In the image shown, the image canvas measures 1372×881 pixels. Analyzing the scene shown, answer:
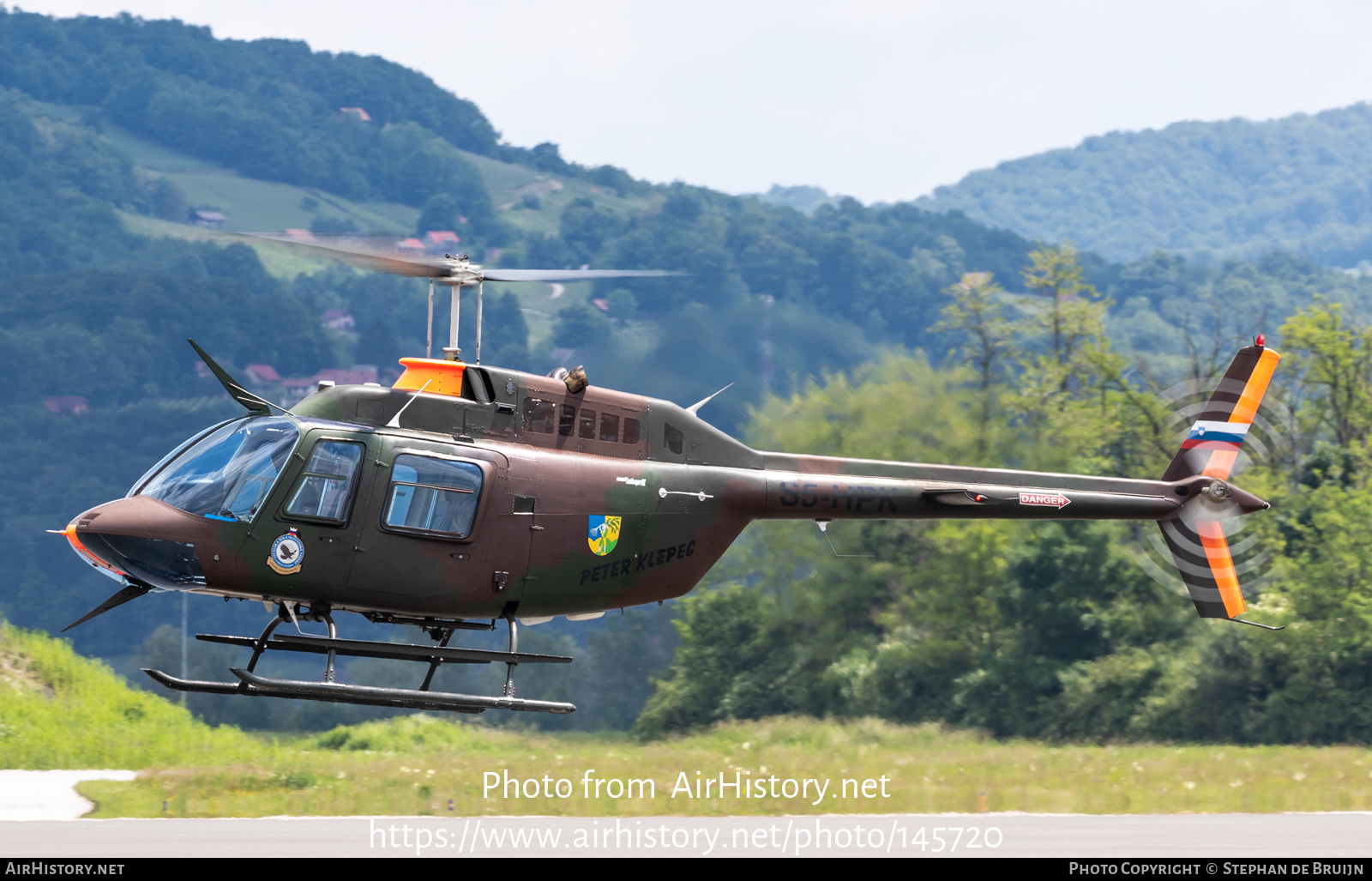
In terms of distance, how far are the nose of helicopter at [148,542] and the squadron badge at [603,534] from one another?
3.11 meters

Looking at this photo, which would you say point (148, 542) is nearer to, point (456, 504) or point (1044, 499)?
point (456, 504)

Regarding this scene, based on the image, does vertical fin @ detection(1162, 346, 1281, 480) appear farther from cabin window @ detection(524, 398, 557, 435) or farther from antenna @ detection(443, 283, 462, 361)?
antenna @ detection(443, 283, 462, 361)

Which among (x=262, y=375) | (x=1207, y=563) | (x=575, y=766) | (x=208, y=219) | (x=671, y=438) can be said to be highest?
(x=208, y=219)

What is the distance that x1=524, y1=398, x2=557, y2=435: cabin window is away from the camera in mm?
12469

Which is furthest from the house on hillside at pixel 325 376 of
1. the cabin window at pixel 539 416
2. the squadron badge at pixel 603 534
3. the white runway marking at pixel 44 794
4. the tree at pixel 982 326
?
the squadron badge at pixel 603 534

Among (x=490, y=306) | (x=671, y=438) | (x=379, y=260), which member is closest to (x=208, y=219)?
(x=490, y=306)

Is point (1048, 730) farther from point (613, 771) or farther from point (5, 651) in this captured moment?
point (5, 651)

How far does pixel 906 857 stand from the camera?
498 inches

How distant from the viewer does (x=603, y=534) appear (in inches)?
495

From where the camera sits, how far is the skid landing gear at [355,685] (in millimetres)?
11164

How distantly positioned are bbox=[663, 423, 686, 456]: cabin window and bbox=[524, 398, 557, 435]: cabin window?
107 centimetres

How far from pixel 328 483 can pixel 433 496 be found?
0.85 metres

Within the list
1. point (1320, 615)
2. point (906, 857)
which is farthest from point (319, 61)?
point (906, 857)

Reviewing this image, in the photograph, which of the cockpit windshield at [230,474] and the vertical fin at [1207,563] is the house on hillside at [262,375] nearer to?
the vertical fin at [1207,563]
